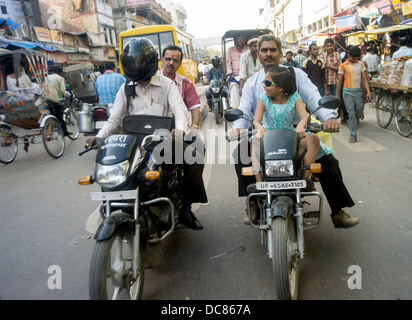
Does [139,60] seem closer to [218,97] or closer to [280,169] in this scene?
[280,169]

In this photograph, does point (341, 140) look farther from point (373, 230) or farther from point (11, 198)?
point (11, 198)

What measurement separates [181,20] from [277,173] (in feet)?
286

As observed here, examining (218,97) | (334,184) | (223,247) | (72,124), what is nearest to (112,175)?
(223,247)

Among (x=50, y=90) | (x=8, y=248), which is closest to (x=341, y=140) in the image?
(x=8, y=248)

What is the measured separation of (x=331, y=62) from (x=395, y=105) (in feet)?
6.20

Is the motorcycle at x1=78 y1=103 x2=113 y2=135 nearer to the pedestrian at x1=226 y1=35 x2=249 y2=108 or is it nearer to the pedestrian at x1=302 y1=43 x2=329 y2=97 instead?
the pedestrian at x1=226 y1=35 x2=249 y2=108

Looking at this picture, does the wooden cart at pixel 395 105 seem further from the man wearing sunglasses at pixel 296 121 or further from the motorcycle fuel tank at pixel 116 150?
the motorcycle fuel tank at pixel 116 150

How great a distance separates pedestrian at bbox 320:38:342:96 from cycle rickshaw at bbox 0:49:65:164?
6.16 meters

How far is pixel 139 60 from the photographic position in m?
2.55

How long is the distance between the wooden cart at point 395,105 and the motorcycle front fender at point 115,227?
5.52 m

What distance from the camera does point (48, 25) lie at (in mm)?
29594

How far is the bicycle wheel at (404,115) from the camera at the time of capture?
5.87 metres

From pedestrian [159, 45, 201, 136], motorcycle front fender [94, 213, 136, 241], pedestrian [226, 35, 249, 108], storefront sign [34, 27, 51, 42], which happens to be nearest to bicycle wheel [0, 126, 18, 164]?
pedestrian [159, 45, 201, 136]

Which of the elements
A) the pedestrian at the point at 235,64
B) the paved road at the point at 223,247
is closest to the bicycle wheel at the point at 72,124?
the paved road at the point at 223,247
